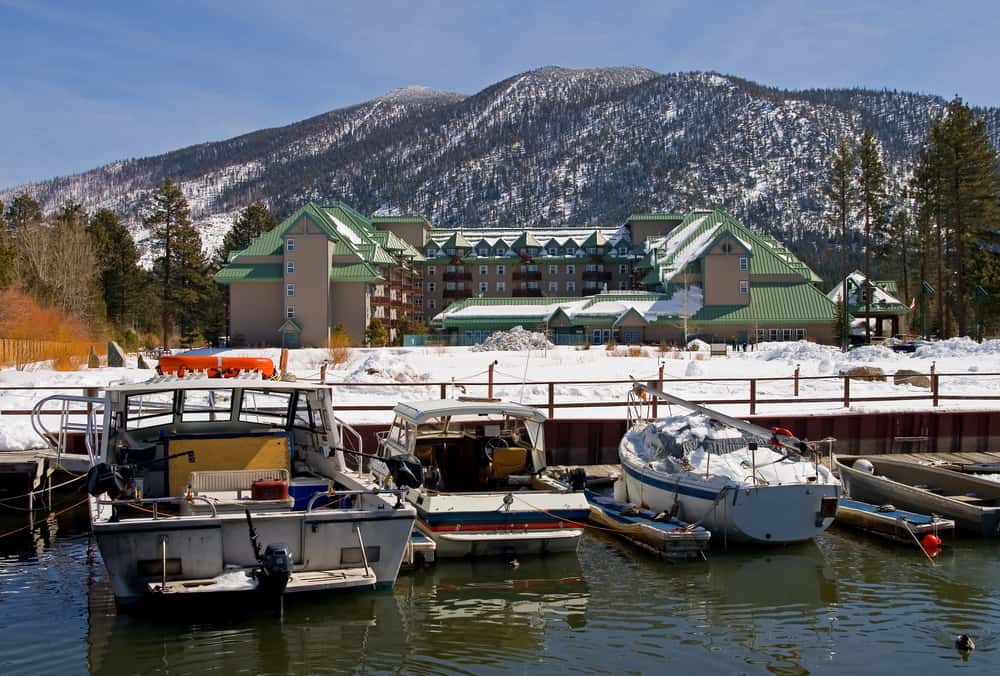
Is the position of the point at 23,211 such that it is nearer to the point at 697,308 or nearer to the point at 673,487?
the point at 697,308

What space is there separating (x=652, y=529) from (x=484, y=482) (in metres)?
3.23

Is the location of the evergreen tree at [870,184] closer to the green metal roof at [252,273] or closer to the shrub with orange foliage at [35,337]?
the green metal roof at [252,273]

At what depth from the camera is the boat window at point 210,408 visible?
54.5ft

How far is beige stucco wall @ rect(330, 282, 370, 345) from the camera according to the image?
3396 inches

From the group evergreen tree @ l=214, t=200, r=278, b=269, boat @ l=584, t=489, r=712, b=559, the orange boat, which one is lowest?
boat @ l=584, t=489, r=712, b=559

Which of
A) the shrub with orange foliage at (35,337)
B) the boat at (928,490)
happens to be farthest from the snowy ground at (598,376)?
the boat at (928,490)

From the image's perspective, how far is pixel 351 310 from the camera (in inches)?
3401

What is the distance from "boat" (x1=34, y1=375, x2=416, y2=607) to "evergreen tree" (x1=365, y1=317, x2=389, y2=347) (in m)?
67.0

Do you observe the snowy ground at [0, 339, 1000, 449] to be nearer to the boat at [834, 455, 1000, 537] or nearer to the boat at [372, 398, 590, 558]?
the boat at [834, 455, 1000, 537]

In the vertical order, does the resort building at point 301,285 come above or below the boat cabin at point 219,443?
above

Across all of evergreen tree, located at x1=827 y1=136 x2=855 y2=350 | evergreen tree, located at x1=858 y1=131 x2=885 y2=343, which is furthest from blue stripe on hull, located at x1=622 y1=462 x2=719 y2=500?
evergreen tree, located at x1=827 y1=136 x2=855 y2=350

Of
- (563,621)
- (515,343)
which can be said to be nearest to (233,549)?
(563,621)

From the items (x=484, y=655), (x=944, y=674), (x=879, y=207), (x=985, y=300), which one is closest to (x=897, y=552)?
(x=944, y=674)

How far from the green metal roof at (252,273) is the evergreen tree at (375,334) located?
342 inches
